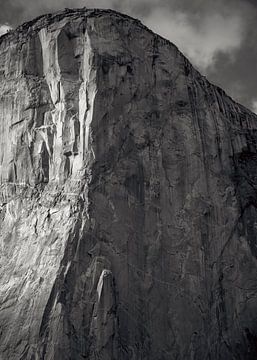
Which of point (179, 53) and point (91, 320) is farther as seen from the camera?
point (179, 53)

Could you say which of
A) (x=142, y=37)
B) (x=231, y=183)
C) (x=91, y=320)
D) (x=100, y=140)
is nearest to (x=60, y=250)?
(x=91, y=320)

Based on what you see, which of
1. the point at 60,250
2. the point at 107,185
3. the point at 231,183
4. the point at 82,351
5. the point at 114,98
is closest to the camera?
the point at 82,351

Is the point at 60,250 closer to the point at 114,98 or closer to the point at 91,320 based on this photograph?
the point at 91,320

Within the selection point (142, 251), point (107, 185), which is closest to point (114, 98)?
point (107, 185)

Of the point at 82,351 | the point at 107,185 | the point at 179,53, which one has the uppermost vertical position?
the point at 179,53

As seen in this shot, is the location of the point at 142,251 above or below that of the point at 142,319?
above

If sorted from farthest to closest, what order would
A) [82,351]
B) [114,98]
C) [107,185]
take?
1. [114,98]
2. [107,185]
3. [82,351]

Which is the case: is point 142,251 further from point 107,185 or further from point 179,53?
point 179,53
